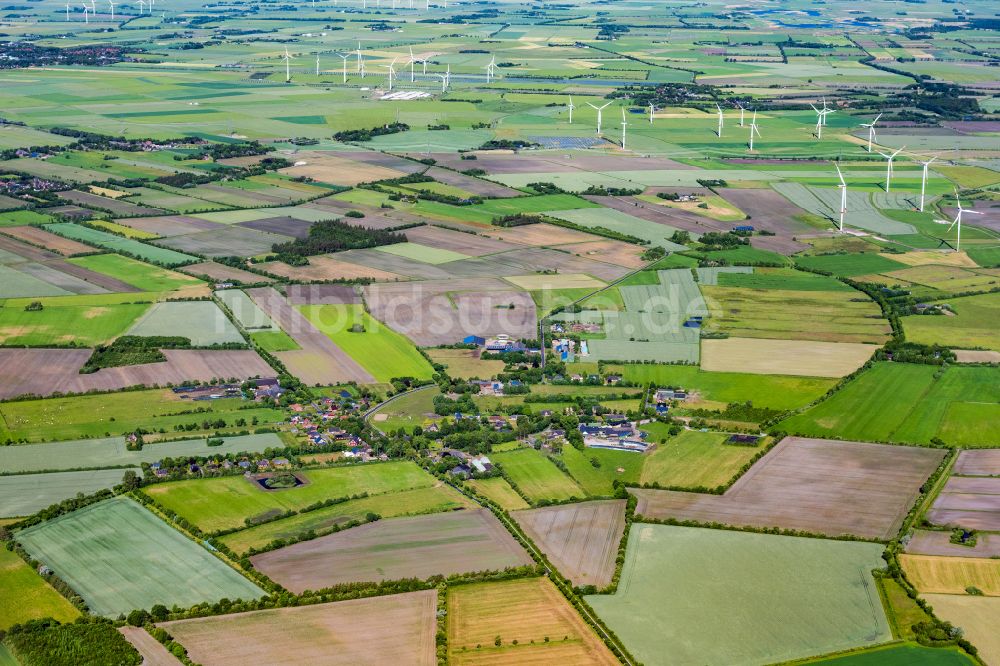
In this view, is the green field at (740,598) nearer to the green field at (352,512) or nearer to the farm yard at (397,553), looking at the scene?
the farm yard at (397,553)

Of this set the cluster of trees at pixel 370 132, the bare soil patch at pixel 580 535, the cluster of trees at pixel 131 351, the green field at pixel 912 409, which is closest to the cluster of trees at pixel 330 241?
the cluster of trees at pixel 131 351

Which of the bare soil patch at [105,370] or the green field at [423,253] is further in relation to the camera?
the green field at [423,253]

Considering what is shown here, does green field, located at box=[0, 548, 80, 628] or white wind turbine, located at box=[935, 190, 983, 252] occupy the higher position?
white wind turbine, located at box=[935, 190, 983, 252]

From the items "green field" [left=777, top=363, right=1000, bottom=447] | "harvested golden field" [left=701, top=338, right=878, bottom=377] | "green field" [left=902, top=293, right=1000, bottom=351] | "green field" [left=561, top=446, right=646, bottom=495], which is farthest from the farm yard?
"green field" [left=902, top=293, right=1000, bottom=351]

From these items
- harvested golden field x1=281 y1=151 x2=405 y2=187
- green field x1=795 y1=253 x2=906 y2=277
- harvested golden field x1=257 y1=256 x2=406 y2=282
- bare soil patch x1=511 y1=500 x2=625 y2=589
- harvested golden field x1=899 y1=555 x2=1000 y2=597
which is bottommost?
bare soil patch x1=511 y1=500 x2=625 y2=589

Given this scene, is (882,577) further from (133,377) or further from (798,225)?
(798,225)

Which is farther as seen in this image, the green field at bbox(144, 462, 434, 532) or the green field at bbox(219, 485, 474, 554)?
the green field at bbox(144, 462, 434, 532)

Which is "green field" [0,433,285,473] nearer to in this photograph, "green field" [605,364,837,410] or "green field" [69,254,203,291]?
"green field" [605,364,837,410]
